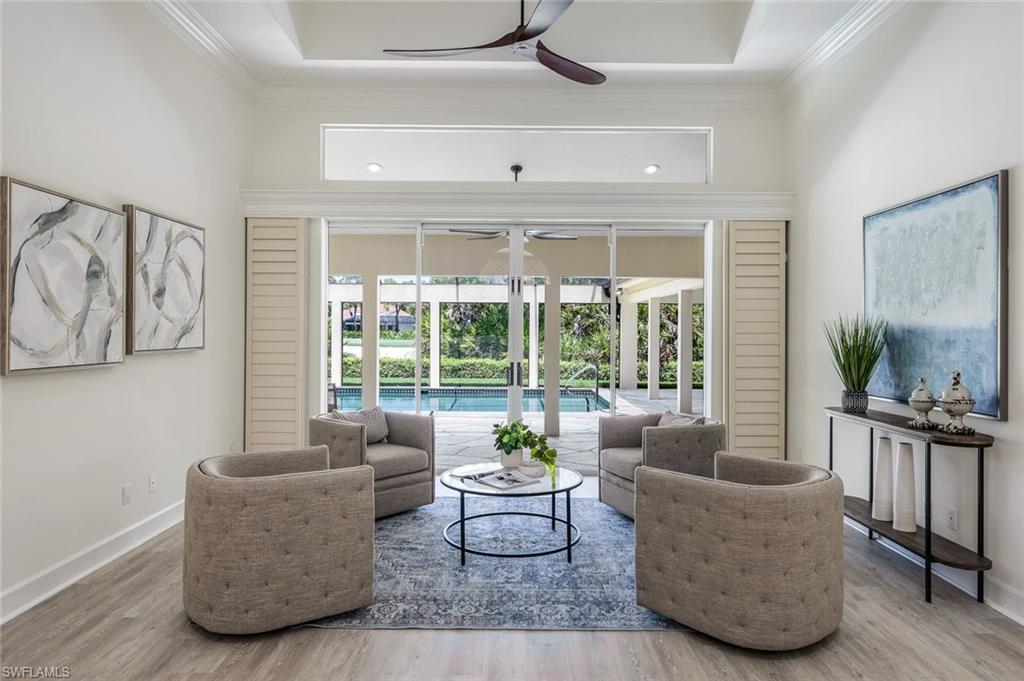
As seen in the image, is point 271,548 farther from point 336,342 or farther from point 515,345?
point 515,345

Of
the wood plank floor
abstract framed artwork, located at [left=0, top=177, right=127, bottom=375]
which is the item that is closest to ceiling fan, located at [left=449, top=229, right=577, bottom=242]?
abstract framed artwork, located at [left=0, top=177, right=127, bottom=375]

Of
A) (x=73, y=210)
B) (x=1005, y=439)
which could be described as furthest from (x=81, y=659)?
(x=1005, y=439)

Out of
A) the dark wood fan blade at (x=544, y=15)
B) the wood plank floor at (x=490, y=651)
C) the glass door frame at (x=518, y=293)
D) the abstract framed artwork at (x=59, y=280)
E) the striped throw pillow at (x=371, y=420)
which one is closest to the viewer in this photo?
the wood plank floor at (x=490, y=651)

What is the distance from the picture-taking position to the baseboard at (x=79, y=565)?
104 inches

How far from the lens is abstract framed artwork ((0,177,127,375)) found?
102 inches

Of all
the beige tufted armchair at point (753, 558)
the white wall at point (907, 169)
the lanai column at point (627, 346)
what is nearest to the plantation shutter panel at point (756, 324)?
the white wall at point (907, 169)

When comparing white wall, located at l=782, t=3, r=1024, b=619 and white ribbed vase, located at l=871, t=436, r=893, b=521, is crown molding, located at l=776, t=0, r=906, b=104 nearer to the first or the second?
white wall, located at l=782, t=3, r=1024, b=619

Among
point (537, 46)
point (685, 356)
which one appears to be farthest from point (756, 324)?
point (537, 46)

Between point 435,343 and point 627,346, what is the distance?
188 centimetres

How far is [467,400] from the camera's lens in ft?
18.9

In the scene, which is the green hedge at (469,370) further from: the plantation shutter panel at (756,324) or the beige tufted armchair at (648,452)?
the beige tufted armchair at (648,452)

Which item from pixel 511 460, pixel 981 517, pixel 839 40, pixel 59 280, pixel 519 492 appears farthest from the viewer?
pixel 839 40

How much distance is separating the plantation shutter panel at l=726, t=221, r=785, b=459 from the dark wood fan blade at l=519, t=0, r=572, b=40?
2.61 m

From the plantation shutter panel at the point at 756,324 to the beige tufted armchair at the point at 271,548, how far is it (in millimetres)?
3599
